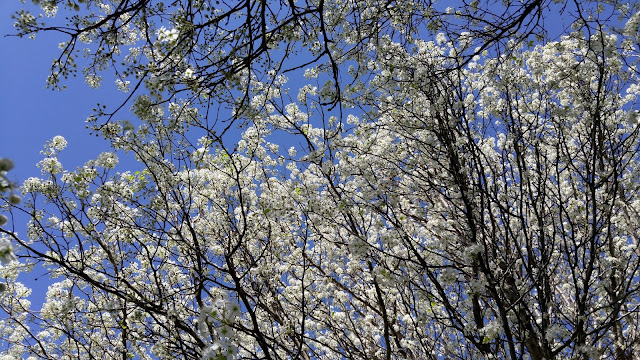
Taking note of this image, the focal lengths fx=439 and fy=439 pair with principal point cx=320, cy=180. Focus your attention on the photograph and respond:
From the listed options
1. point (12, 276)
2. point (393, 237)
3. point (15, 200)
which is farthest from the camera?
point (12, 276)

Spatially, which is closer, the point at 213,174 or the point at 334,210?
the point at 334,210

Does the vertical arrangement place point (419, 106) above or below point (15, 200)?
above

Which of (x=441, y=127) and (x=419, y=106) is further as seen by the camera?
(x=419, y=106)

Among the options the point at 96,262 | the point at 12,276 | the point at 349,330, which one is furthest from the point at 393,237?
the point at 12,276

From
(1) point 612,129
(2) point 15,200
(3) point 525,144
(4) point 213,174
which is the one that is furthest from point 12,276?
(1) point 612,129

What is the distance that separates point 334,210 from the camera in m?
4.65

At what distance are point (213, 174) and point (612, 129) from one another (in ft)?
19.7

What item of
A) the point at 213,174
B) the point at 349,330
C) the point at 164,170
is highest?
the point at 213,174

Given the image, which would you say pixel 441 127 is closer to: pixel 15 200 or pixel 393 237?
pixel 393 237

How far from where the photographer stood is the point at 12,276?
19.6 feet

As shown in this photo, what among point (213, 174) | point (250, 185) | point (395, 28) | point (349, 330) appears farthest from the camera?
point (250, 185)

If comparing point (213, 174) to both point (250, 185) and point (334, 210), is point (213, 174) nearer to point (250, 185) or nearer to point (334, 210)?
point (250, 185)

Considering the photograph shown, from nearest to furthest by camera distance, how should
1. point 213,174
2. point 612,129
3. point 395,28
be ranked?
point 395,28 → point 612,129 → point 213,174

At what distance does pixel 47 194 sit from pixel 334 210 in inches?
127
